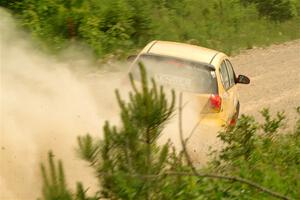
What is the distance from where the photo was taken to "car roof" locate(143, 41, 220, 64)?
34.1 feet

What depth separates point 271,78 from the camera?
18828 mm

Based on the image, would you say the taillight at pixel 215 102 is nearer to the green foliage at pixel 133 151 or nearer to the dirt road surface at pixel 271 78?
the dirt road surface at pixel 271 78

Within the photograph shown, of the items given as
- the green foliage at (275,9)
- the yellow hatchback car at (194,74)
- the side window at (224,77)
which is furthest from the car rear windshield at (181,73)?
the green foliage at (275,9)

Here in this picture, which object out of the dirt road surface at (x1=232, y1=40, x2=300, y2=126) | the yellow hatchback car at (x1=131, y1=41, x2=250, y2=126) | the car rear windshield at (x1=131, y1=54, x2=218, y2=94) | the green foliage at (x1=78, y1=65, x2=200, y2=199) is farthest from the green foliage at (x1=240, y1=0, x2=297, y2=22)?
the green foliage at (x1=78, y1=65, x2=200, y2=199)

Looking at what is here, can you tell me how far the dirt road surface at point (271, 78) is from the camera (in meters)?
16.1

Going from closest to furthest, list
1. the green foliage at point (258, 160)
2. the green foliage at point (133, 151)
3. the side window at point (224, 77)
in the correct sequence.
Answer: the green foliage at point (133, 151) → the green foliage at point (258, 160) → the side window at point (224, 77)

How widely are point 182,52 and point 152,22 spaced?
973 cm

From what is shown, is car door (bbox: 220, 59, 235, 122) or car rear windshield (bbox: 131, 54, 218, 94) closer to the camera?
car rear windshield (bbox: 131, 54, 218, 94)

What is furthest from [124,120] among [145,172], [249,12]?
[249,12]

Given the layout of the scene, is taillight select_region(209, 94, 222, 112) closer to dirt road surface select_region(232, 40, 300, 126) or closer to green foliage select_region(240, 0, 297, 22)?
dirt road surface select_region(232, 40, 300, 126)

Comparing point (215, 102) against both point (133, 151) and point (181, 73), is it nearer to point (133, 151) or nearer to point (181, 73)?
point (181, 73)

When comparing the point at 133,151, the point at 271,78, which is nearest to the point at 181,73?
the point at 133,151

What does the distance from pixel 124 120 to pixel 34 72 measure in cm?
676

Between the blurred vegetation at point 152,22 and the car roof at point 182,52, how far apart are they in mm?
5941
